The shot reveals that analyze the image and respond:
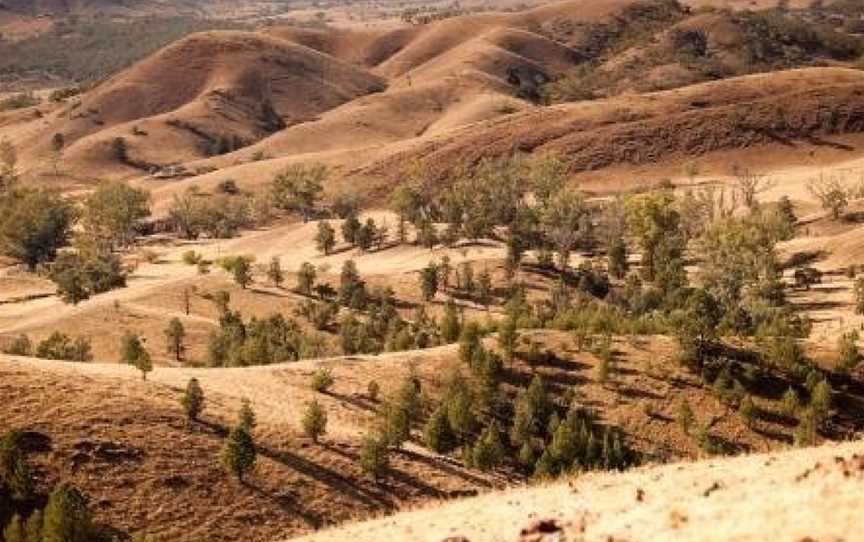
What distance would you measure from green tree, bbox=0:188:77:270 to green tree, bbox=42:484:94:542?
414 ft

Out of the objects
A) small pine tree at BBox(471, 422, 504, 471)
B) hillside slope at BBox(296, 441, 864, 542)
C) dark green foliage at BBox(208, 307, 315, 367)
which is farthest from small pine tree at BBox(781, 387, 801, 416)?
hillside slope at BBox(296, 441, 864, 542)

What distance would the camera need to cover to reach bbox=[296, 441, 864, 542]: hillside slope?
22.3 meters

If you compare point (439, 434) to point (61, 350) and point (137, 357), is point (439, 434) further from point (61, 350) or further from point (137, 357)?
point (61, 350)

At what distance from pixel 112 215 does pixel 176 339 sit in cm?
8495

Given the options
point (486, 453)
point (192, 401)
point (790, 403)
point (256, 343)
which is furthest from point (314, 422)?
point (790, 403)

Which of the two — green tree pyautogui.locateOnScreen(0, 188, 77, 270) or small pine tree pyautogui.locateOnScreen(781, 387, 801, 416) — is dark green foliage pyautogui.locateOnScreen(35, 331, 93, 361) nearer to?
small pine tree pyautogui.locateOnScreen(781, 387, 801, 416)

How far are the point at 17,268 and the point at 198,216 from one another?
34043mm

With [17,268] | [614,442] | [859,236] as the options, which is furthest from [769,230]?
[17,268]

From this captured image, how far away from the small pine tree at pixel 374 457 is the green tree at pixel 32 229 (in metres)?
122

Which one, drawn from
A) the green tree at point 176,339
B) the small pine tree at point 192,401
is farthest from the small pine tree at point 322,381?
the green tree at point 176,339

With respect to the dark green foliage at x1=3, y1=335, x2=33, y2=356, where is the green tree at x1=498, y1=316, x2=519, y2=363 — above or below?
above

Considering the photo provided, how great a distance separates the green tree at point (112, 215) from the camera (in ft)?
567

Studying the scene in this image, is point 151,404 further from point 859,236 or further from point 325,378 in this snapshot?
point 859,236

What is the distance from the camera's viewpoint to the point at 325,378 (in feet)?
233
